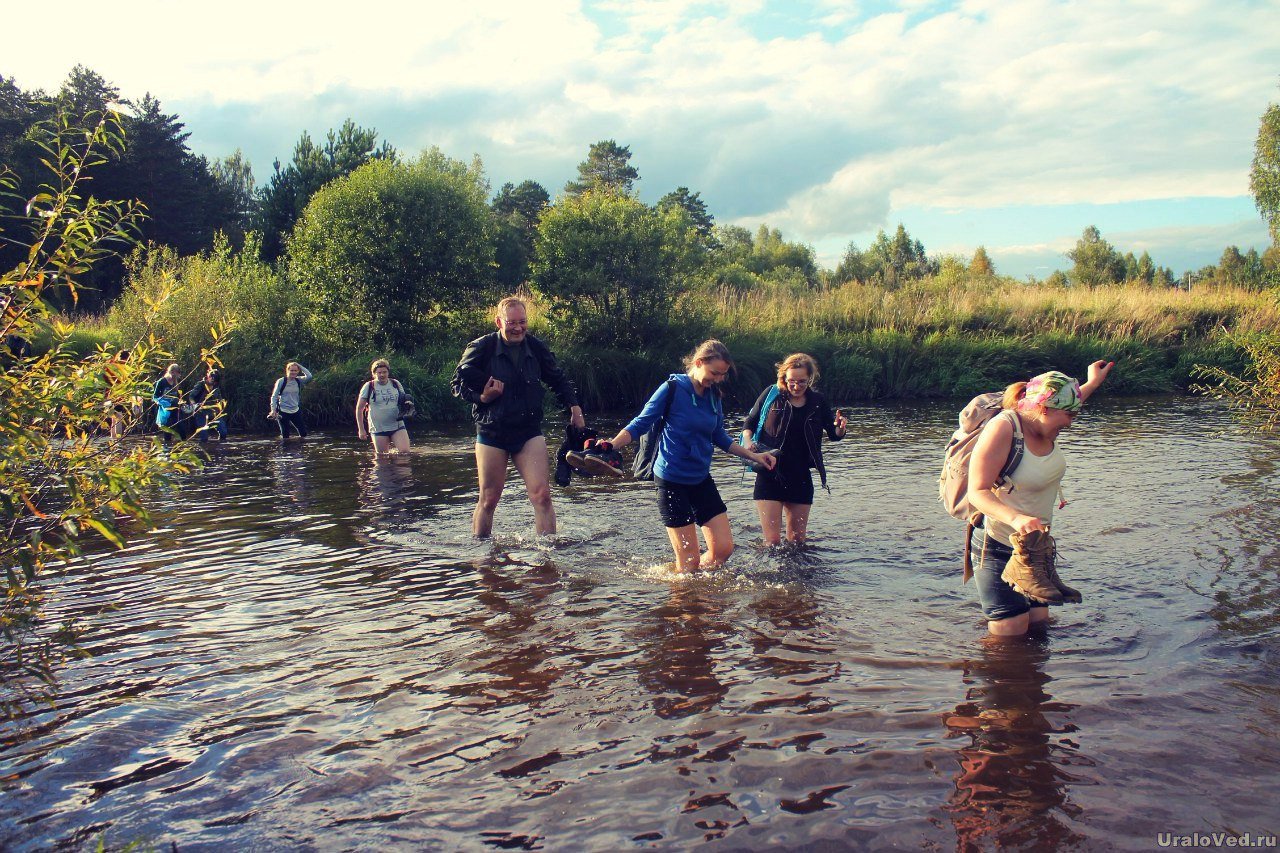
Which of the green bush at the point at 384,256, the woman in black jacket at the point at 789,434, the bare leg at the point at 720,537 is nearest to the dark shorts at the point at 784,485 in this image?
the woman in black jacket at the point at 789,434

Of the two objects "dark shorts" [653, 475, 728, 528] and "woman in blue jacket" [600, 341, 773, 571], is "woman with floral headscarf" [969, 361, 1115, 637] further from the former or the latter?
"dark shorts" [653, 475, 728, 528]

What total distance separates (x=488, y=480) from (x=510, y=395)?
893 millimetres

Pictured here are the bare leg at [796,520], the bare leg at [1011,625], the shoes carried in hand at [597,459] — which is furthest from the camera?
the bare leg at [796,520]

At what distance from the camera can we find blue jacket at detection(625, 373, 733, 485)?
7.29m

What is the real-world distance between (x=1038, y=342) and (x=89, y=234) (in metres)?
28.0

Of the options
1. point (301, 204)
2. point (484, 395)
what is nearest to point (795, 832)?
point (484, 395)

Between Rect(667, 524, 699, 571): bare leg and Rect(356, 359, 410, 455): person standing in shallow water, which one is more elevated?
Rect(356, 359, 410, 455): person standing in shallow water

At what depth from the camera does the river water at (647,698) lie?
3895 mm

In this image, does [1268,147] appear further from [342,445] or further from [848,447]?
[342,445]

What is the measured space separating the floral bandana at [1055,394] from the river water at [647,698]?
1561 mm

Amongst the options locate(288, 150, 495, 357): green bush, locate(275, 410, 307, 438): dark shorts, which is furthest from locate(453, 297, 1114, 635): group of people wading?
locate(288, 150, 495, 357): green bush

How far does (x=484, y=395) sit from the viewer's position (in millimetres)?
8266

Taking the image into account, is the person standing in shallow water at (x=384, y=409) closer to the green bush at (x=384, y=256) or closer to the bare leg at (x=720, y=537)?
the bare leg at (x=720, y=537)

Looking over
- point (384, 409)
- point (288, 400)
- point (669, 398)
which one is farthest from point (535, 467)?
point (288, 400)
